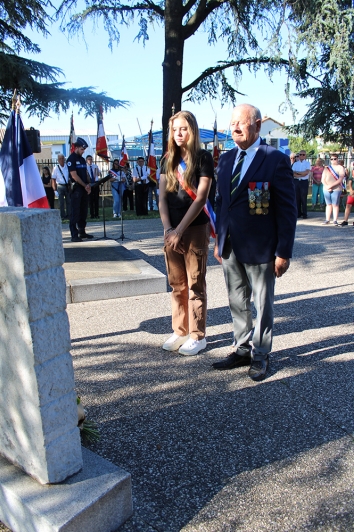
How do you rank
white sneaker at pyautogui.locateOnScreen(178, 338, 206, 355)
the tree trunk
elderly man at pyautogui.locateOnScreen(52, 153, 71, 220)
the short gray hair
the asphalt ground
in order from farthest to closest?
the tree trunk → elderly man at pyautogui.locateOnScreen(52, 153, 71, 220) → white sneaker at pyautogui.locateOnScreen(178, 338, 206, 355) → the short gray hair → the asphalt ground

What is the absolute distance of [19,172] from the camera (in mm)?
4668

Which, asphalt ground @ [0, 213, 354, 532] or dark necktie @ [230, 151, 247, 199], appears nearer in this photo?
asphalt ground @ [0, 213, 354, 532]

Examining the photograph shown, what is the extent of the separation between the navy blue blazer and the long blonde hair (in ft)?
0.97

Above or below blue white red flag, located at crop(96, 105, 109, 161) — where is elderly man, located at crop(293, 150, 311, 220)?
below

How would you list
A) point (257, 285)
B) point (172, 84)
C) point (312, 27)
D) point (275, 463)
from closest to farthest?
point (275, 463) < point (257, 285) < point (312, 27) < point (172, 84)

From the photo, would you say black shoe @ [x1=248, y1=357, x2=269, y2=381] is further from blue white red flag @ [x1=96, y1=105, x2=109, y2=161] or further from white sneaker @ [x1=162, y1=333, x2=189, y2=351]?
blue white red flag @ [x1=96, y1=105, x2=109, y2=161]

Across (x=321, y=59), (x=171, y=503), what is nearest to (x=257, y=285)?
(x=171, y=503)

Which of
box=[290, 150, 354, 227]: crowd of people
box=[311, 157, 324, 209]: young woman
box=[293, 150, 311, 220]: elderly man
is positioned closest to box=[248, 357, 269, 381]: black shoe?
box=[290, 150, 354, 227]: crowd of people

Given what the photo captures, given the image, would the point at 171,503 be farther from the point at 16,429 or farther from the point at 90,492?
the point at 16,429

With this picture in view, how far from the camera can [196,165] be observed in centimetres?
412

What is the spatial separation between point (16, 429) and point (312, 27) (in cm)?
1656

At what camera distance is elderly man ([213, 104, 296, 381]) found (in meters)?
3.59

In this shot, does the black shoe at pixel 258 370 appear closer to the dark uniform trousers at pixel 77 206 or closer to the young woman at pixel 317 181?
the dark uniform trousers at pixel 77 206

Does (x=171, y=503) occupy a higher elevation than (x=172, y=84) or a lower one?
lower
